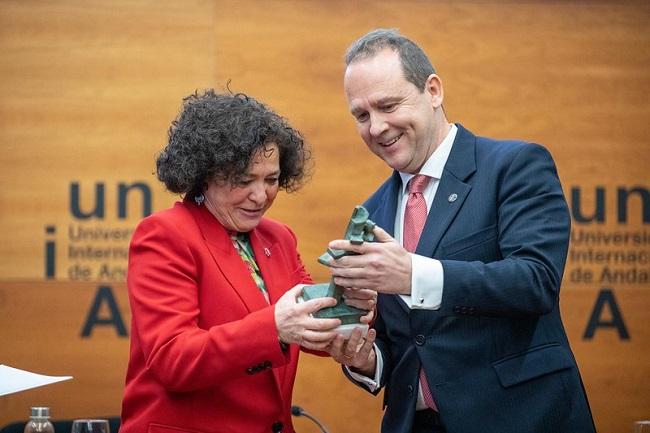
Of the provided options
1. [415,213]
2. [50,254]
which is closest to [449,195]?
[415,213]

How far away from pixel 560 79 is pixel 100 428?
3378 millimetres

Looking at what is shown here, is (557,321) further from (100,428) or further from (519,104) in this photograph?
(519,104)

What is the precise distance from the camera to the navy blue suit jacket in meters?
2.49

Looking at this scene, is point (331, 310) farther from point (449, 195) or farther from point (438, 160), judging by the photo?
point (438, 160)

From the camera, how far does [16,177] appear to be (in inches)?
206

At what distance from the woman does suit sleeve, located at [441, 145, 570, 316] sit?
0.25 metres

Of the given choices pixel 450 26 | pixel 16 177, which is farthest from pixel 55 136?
pixel 450 26

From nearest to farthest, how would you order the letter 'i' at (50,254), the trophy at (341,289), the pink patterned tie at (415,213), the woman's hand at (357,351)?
the trophy at (341,289) → the woman's hand at (357,351) → the pink patterned tie at (415,213) → the letter 'i' at (50,254)

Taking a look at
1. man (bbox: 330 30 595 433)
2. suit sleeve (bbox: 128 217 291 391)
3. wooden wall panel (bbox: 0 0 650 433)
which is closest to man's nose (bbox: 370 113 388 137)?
man (bbox: 330 30 595 433)

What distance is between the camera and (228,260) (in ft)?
8.80

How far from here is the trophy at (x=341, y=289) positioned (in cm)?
237

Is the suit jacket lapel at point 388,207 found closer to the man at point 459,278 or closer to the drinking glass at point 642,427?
the man at point 459,278

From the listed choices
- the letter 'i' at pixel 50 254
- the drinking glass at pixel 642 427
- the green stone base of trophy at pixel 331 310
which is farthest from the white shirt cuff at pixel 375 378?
the letter 'i' at pixel 50 254

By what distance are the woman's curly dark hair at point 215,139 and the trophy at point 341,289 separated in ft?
1.31
